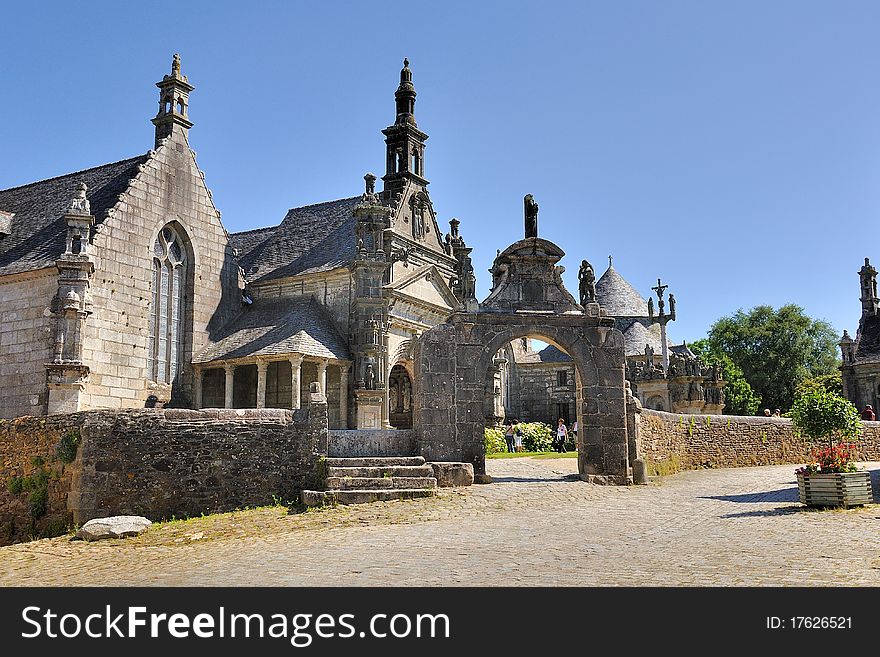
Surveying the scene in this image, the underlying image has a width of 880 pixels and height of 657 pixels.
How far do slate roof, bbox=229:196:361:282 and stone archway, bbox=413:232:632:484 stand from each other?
475 inches

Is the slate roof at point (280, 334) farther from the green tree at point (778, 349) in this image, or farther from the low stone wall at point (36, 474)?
the green tree at point (778, 349)

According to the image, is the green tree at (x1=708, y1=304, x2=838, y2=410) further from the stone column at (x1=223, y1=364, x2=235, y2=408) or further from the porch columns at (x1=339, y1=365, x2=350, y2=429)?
the stone column at (x1=223, y1=364, x2=235, y2=408)

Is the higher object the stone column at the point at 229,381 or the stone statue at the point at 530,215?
the stone statue at the point at 530,215

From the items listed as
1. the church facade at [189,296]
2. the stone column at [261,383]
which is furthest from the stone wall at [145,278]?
the stone column at [261,383]

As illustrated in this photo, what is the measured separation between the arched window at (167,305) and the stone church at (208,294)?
5cm

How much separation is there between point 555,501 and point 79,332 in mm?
14234

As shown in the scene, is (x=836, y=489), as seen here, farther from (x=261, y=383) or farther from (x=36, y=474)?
(x=261, y=383)

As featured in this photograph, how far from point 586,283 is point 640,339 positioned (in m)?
23.2

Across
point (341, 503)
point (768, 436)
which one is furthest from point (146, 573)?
point (768, 436)

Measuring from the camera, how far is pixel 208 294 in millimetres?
27406

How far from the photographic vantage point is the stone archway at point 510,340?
16.1 meters

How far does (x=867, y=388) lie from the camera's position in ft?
129

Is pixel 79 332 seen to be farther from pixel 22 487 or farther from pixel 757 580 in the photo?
pixel 757 580
